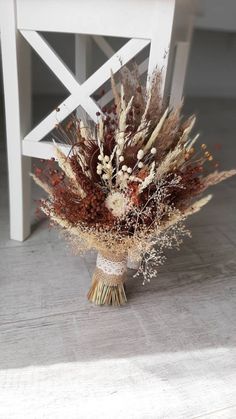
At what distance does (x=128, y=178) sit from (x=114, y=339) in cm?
39

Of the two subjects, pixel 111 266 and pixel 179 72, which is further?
pixel 179 72

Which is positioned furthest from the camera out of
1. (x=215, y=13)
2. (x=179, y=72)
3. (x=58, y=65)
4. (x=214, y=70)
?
(x=214, y=70)

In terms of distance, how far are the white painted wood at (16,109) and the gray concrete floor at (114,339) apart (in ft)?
0.30

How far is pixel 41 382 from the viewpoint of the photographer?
2.42 ft

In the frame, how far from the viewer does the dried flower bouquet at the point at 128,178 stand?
74 cm

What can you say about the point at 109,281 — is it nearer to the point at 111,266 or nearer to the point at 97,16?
the point at 111,266

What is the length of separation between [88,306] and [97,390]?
9.4 inches

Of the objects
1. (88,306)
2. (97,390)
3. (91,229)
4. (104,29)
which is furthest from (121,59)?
(97,390)

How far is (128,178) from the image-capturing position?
731mm

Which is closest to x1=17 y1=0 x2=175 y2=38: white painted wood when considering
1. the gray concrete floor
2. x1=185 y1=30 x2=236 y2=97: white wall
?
the gray concrete floor

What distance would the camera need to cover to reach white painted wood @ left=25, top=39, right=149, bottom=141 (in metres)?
0.88

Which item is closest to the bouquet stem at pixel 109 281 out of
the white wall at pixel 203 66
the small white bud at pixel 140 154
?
the small white bud at pixel 140 154

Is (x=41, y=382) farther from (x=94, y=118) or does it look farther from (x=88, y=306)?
(x=94, y=118)

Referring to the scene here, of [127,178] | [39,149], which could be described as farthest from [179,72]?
[127,178]
